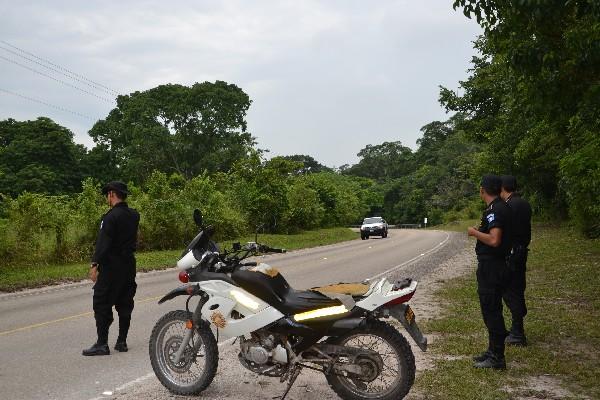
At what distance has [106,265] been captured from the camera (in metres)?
7.02

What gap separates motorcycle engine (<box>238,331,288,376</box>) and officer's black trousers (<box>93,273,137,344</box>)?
2.64m

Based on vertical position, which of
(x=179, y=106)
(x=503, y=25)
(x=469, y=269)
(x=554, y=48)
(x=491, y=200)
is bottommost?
(x=469, y=269)

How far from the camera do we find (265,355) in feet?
16.4

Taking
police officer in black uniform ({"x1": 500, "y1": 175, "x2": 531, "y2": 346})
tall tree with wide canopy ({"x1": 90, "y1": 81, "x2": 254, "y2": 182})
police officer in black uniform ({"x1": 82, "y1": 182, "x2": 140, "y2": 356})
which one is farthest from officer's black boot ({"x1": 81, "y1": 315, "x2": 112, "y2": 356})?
tall tree with wide canopy ({"x1": 90, "y1": 81, "x2": 254, "y2": 182})

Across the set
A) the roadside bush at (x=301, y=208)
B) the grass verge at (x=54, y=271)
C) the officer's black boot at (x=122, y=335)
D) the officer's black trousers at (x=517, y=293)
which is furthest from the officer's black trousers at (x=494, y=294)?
the roadside bush at (x=301, y=208)

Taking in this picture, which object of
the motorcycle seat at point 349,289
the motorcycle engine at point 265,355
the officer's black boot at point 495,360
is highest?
the motorcycle seat at point 349,289

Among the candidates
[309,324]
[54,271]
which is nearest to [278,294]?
[309,324]

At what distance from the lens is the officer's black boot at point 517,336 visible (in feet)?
23.2

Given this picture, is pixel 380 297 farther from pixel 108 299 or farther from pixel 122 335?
pixel 122 335

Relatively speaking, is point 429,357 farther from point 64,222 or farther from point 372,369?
point 64,222

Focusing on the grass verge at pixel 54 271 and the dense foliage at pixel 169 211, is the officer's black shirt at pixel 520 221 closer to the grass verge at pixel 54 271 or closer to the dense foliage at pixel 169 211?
the dense foliage at pixel 169 211

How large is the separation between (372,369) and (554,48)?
4919 millimetres

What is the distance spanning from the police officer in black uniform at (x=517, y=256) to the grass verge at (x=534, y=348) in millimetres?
275

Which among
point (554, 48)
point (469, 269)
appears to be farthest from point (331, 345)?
point (469, 269)
